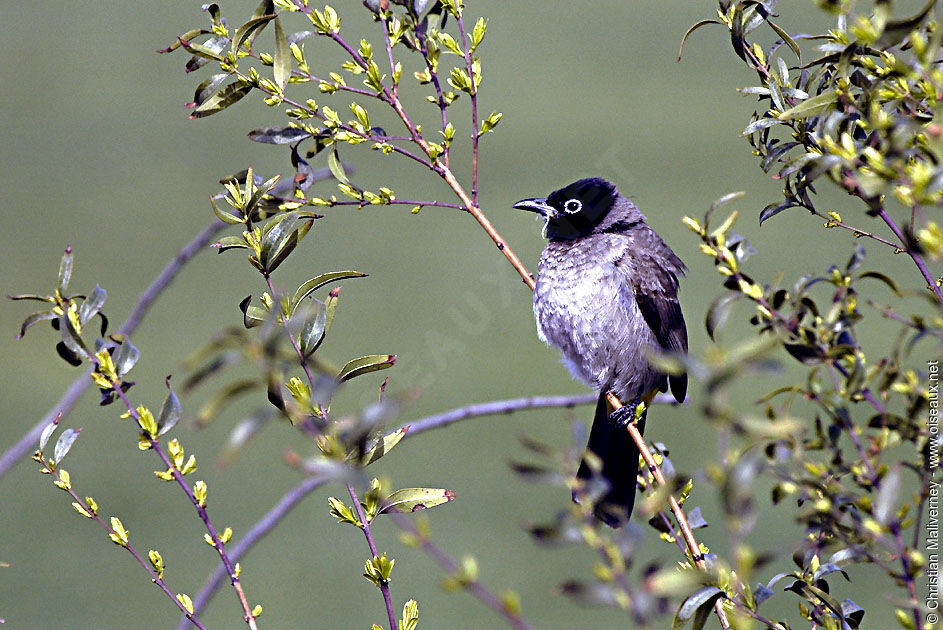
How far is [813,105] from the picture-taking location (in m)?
0.61

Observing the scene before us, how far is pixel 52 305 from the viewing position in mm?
642

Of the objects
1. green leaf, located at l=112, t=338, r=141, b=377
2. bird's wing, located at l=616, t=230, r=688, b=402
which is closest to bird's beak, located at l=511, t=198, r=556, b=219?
bird's wing, located at l=616, t=230, r=688, b=402

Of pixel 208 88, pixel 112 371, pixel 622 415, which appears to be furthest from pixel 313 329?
pixel 622 415

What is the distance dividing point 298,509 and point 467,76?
7.94ft

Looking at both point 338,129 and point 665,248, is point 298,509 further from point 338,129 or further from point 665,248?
point 338,129

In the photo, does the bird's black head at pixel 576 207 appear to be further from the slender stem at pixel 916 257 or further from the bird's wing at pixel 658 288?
the slender stem at pixel 916 257

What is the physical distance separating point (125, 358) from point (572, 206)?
0.88 m

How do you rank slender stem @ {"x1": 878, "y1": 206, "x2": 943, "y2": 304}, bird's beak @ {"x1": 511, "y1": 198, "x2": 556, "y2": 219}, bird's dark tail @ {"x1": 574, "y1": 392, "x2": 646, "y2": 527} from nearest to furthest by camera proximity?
1. slender stem @ {"x1": 878, "y1": 206, "x2": 943, "y2": 304}
2. bird's dark tail @ {"x1": 574, "y1": 392, "x2": 646, "y2": 527}
3. bird's beak @ {"x1": 511, "y1": 198, "x2": 556, "y2": 219}

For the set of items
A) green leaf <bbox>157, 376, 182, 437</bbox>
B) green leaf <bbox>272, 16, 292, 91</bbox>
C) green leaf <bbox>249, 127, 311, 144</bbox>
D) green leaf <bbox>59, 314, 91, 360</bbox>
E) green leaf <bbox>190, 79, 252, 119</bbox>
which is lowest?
green leaf <bbox>157, 376, 182, 437</bbox>

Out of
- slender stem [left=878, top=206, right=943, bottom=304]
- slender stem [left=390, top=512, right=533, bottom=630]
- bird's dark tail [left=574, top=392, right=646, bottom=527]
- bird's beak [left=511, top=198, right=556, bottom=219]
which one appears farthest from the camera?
bird's beak [left=511, top=198, right=556, bottom=219]

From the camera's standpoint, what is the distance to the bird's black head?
1.37 m

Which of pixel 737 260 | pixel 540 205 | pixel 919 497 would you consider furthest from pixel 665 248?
pixel 919 497

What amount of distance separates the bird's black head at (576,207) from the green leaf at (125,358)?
77 centimetres

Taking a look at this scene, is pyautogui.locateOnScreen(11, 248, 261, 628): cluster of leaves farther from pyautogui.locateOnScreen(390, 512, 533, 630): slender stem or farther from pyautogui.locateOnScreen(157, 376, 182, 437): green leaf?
pyautogui.locateOnScreen(390, 512, 533, 630): slender stem
